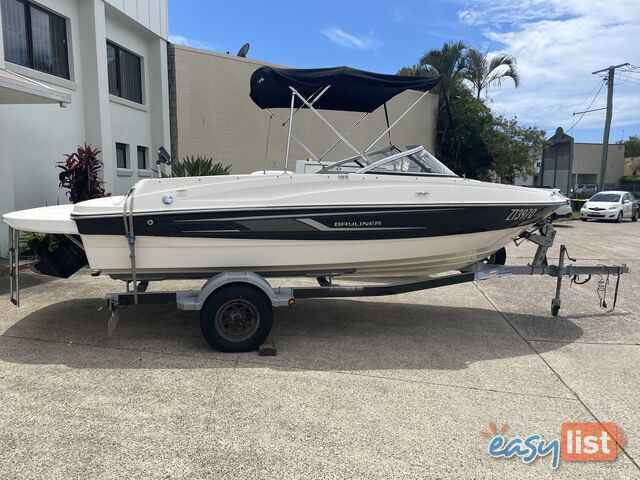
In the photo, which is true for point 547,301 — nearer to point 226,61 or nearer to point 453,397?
point 453,397

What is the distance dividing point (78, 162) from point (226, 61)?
6.96 meters

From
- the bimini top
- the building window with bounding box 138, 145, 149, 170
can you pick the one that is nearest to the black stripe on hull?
the bimini top

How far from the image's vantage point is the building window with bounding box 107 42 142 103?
11.5m

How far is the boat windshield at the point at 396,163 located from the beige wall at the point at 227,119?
8.35 metres

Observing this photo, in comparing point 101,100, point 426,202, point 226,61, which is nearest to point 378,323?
point 426,202

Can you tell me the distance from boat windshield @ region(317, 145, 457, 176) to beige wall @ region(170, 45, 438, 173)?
835 centimetres

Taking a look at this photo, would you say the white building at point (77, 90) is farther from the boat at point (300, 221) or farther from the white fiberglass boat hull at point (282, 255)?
the white fiberglass boat hull at point (282, 255)

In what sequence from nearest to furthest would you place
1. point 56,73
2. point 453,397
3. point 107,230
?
point 453,397 < point 107,230 < point 56,73

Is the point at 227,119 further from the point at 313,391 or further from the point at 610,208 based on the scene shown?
the point at 610,208

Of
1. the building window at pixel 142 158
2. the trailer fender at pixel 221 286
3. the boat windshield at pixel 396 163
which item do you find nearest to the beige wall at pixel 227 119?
the building window at pixel 142 158

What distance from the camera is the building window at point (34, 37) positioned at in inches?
332

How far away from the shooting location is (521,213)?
5082mm

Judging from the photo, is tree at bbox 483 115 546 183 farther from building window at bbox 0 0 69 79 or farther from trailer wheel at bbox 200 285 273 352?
trailer wheel at bbox 200 285 273 352

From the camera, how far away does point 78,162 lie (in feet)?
29.0
